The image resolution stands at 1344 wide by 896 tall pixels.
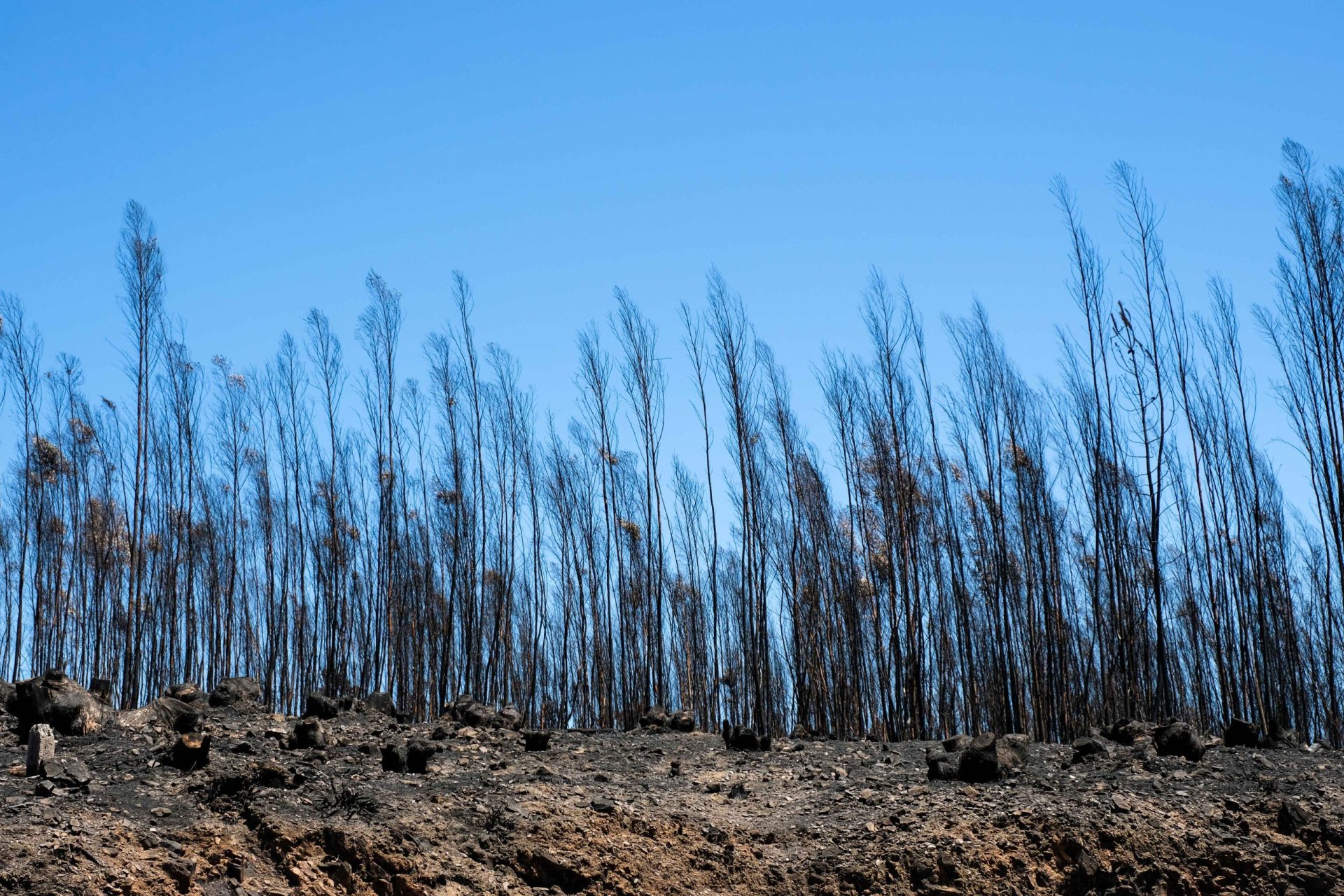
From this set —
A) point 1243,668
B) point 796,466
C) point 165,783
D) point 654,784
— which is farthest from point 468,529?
point 1243,668

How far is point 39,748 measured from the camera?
7.40m

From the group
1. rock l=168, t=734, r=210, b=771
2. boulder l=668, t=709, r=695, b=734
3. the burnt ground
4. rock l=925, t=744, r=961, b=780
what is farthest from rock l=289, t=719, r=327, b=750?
rock l=925, t=744, r=961, b=780

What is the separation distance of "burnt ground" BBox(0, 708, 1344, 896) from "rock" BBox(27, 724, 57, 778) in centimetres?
9

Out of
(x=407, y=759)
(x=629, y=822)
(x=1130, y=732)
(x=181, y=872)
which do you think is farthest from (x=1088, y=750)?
(x=181, y=872)

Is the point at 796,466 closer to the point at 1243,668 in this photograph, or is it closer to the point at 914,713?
the point at 914,713

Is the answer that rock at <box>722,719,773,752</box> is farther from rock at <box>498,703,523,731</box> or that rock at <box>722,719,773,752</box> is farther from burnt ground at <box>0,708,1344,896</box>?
rock at <box>498,703,523,731</box>

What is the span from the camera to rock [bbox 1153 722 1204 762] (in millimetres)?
10406

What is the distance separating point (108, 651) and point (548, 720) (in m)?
9.34

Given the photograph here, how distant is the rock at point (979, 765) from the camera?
9.99 metres

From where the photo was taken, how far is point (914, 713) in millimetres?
14906

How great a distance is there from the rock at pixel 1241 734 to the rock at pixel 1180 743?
2.64 feet

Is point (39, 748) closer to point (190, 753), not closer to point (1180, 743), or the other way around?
point (190, 753)

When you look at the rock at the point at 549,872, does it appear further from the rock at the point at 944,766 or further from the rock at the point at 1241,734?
the rock at the point at 1241,734

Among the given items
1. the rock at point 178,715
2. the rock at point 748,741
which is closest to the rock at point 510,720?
the rock at point 748,741
